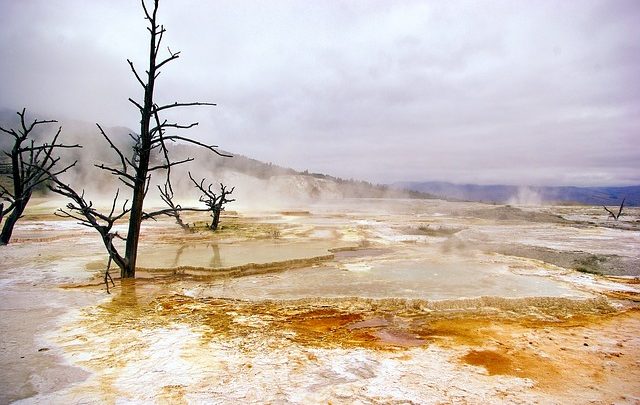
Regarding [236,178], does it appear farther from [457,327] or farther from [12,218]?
[457,327]

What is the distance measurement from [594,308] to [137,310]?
21.3 feet

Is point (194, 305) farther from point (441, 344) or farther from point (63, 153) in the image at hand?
point (63, 153)

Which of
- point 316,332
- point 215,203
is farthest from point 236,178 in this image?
point 316,332

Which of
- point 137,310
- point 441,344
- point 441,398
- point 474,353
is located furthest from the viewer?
point 137,310

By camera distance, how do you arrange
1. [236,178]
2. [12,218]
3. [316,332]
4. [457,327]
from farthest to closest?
[236,178] → [12,218] → [457,327] → [316,332]

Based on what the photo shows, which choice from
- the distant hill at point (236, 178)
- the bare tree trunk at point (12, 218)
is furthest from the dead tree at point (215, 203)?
the distant hill at point (236, 178)

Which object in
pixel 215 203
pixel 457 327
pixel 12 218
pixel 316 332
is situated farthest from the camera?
pixel 215 203

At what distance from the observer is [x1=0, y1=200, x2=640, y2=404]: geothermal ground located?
303cm

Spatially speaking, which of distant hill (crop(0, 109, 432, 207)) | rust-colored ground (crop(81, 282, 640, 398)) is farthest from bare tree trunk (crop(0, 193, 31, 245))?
distant hill (crop(0, 109, 432, 207))

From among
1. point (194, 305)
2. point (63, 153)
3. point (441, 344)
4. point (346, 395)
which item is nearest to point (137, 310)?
point (194, 305)

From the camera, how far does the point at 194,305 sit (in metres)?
5.51

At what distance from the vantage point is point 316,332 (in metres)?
4.45

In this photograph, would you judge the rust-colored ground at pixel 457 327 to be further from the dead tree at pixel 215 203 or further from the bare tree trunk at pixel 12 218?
the dead tree at pixel 215 203

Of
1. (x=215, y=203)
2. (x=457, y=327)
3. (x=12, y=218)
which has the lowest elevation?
(x=457, y=327)
